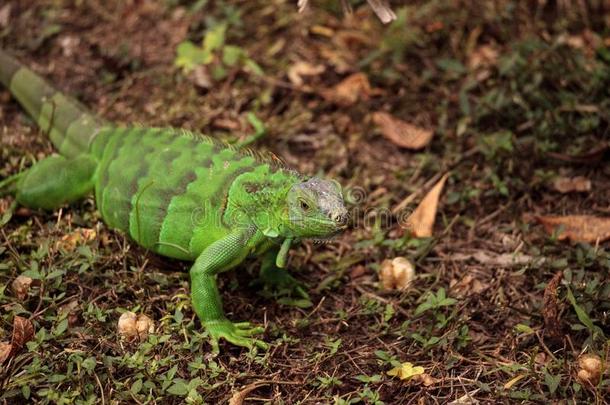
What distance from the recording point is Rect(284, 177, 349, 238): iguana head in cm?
454

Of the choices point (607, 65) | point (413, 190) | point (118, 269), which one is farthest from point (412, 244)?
point (607, 65)

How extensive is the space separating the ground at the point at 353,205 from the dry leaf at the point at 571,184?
61 mm

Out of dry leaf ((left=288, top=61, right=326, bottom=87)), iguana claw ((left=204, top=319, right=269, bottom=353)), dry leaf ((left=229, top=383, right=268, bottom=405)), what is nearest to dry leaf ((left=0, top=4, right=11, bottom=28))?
dry leaf ((left=288, top=61, right=326, bottom=87))

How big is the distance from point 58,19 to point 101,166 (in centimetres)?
295

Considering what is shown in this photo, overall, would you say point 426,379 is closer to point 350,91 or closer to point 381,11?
point 381,11

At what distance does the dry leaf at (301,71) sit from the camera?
7344 mm

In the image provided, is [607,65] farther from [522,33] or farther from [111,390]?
→ [111,390]

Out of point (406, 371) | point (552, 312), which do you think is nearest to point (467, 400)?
point (406, 371)

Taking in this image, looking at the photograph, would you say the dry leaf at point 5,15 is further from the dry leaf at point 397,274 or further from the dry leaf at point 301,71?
the dry leaf at point 397,274

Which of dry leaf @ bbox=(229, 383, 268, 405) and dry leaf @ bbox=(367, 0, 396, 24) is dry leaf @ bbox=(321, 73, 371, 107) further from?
dry leaf @ bbox=(229, 383, 268, 405)

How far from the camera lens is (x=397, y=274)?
5.29 metres

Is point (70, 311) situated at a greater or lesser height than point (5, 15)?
lesser

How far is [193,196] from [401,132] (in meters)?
2.48

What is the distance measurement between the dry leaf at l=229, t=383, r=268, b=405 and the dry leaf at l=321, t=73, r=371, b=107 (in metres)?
3.52
